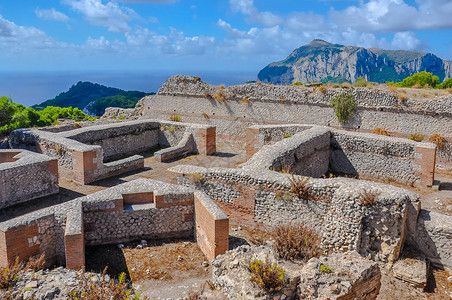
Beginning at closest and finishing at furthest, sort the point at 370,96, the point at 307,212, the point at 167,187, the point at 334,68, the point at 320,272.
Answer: the point at 320,272
the point at 307,212
the point at 167,187
the point at 370,96
the point at 334,68

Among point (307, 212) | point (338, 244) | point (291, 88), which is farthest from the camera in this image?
point (291, 88)

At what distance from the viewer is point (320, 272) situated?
5453 millimetres

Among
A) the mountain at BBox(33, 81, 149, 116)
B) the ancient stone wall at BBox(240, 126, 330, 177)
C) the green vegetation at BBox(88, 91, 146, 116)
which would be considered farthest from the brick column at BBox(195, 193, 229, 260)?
the green vegetation at BBox(88, 91, 146, 116)

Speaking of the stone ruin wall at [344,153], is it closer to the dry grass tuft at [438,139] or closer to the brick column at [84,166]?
the dry grass tuft at [438,139]

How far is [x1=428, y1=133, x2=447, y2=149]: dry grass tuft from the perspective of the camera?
15.6 meters

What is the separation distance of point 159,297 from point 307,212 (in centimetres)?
380

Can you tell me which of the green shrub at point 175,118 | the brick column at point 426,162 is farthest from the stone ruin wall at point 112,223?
the green shrub at point 175,118

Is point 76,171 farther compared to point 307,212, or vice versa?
point 76,171

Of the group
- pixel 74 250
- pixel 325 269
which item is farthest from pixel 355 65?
pixel 74 250

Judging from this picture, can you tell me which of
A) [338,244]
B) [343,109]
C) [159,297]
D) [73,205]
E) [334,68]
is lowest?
[159,297]

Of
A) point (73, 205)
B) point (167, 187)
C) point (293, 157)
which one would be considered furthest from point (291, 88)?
point (73, 205)

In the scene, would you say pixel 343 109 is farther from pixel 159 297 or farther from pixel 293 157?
pixel 159 297

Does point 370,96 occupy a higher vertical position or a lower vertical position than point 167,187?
higher

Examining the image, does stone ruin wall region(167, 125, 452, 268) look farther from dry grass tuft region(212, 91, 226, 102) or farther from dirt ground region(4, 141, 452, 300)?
dry grass tuft region(212, 91, 226, 102)
